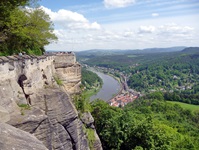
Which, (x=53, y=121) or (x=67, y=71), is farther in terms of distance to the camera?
(x=67, y=71)

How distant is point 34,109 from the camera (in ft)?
38.4

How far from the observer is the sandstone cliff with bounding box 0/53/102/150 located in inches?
365

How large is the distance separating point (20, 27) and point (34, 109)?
8.74 m

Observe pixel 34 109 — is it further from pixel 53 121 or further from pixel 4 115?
pixel 4 115

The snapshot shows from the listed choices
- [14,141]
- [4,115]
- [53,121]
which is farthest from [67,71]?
[14,141]

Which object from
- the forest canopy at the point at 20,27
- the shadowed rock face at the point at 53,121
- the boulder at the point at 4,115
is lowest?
the shadowed rock face at the point at 53,121

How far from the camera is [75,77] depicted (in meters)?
→ 22.9

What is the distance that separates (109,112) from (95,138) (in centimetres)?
1237

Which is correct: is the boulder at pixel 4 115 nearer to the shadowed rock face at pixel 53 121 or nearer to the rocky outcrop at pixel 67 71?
the shadowed rock face at pixel 53 121

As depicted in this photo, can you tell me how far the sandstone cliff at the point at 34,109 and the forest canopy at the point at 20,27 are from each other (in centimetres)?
271

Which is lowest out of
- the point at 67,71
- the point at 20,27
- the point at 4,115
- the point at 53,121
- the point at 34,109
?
the point at 53,121

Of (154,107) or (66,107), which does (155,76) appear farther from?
(66,107)

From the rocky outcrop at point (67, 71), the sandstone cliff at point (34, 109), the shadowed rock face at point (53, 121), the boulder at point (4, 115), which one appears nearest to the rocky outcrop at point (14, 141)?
the sandstone cliff at point (34, 109)

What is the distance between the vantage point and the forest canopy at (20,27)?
1650 cm
